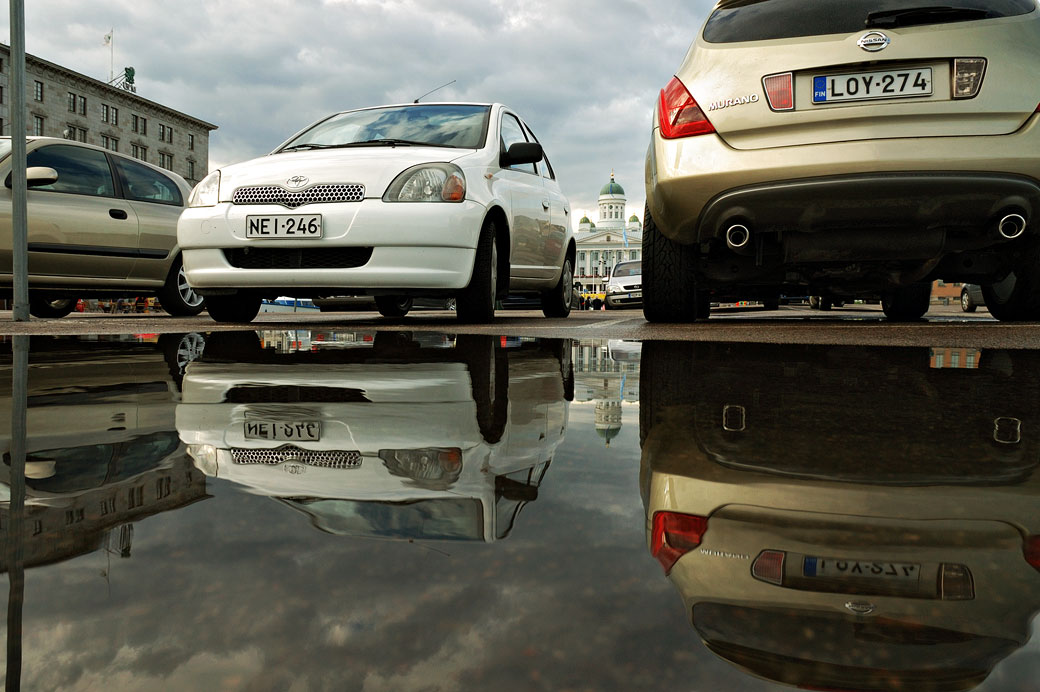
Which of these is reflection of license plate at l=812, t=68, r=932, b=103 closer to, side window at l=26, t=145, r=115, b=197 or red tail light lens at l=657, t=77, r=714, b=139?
red tail light lens at l=657, t=77, r=714, b=139

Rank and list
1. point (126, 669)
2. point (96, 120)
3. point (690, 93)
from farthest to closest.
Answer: point (96, 120)
point (690, 93)
point (126, 669)

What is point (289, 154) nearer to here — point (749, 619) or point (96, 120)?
point (749, 619)

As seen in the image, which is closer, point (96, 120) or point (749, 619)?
point (749, 619)

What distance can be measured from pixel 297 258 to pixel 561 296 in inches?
139

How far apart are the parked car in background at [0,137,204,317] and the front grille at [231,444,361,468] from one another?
652cm

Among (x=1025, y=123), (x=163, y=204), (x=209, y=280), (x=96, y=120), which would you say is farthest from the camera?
(x=96, y=120)

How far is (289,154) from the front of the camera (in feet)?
17.8

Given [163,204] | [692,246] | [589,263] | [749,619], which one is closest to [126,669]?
[749,619]

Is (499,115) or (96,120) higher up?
(96,120)

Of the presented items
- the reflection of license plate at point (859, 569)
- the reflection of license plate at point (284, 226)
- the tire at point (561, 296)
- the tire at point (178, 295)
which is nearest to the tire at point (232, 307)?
the reflection of license plate at point (284, 226)

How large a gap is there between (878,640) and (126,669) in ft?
1.65

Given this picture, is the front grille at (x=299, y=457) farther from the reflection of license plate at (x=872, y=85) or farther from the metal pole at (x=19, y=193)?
the metal pole at (x=19, y=193)

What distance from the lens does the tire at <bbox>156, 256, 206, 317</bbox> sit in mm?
8281

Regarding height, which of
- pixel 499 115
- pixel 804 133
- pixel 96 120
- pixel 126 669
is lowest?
pixel 126 669
